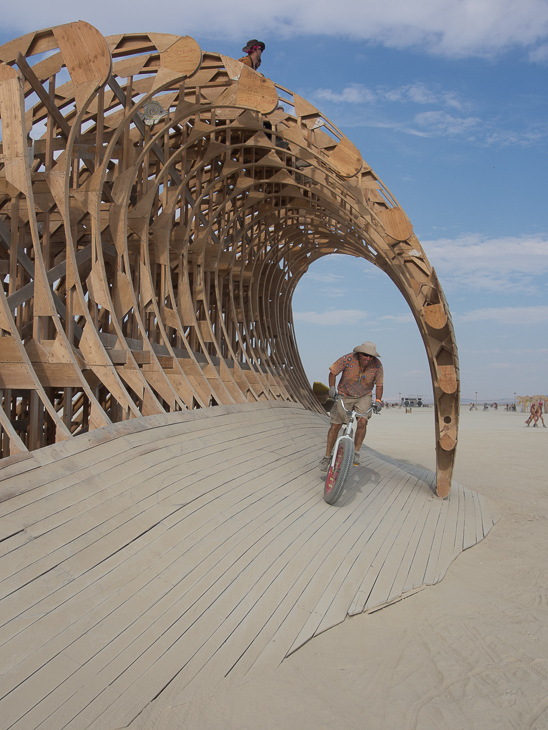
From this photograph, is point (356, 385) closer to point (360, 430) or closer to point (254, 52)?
point (360, 430)

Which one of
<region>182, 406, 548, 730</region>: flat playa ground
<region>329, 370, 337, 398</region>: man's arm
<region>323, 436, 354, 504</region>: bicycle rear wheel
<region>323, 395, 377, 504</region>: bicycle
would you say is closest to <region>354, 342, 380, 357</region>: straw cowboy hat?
<region>329, 370, 337, 398</region>: man's arm

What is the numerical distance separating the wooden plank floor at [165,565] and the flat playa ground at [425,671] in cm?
16

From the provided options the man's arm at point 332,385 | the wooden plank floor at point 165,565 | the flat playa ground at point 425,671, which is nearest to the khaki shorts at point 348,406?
the man's arm at point 332,385

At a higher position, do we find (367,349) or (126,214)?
(126,214)

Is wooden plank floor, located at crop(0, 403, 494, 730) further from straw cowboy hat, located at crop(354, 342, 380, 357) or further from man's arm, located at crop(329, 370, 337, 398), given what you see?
straw cowboy hat, located at crop(354, 342, 380, 357)

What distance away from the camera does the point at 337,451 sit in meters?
5.95

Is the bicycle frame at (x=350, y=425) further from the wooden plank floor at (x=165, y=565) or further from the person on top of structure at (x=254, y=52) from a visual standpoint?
the person on top of structure at (x=254, y=52)

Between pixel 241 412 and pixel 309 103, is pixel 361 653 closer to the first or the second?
pixel 241 412

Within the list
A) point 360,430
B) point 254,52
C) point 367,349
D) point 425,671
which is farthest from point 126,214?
point 425,671

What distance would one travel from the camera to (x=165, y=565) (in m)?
3.85

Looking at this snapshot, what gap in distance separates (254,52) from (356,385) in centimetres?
773

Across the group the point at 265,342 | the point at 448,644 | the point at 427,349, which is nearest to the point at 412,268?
the point at 427,349

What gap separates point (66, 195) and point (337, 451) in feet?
13.0

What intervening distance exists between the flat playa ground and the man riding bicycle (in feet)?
5.79
